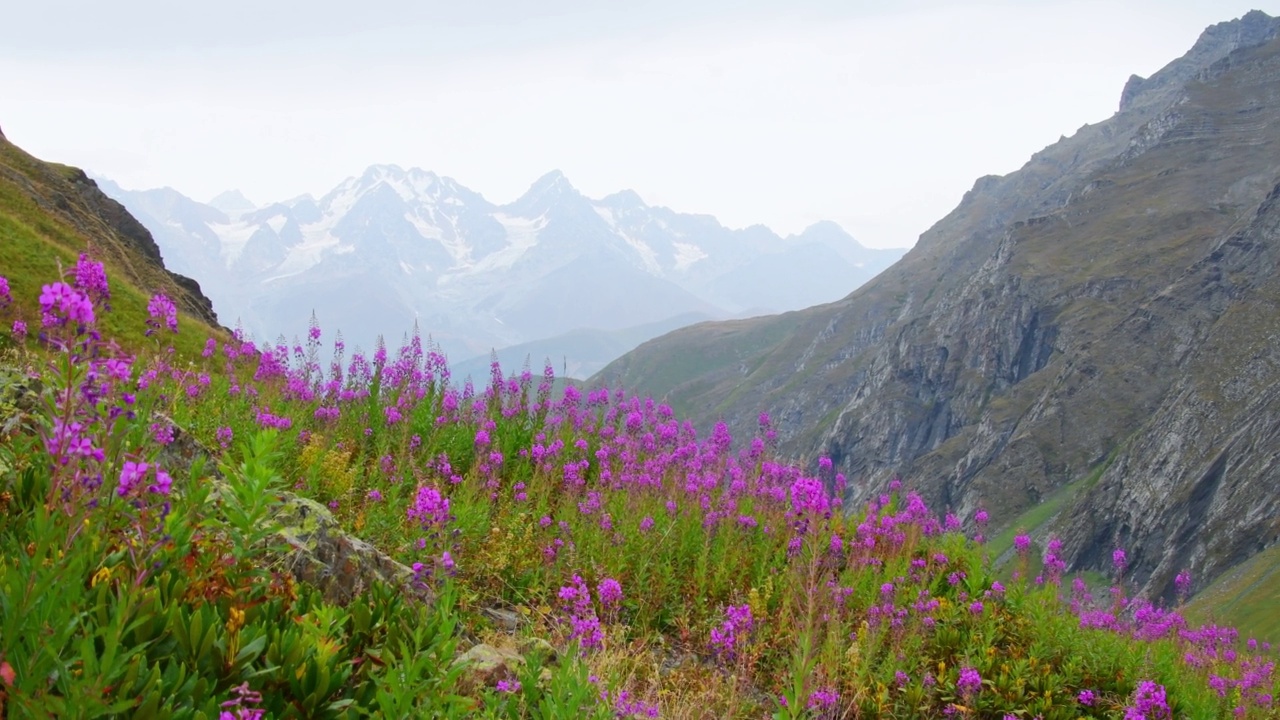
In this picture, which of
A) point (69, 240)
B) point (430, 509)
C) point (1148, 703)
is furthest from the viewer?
point (69, 240)

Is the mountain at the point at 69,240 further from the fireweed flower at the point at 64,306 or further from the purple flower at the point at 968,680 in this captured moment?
the purple flower at the point at 968,680

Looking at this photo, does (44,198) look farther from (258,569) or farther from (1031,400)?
(1031,400)

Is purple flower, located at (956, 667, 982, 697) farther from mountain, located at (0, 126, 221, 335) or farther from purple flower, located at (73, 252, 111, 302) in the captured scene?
mountain, located at (0, 126, 221, 335)

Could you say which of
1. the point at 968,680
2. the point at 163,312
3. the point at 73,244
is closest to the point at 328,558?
the point at 163,312

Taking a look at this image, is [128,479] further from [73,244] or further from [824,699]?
[73,244]

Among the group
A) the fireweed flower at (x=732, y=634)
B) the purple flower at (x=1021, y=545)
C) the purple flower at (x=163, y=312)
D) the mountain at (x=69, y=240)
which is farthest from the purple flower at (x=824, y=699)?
the mountain at (x=69, y=240)

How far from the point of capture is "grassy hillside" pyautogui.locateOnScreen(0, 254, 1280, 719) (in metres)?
3.94

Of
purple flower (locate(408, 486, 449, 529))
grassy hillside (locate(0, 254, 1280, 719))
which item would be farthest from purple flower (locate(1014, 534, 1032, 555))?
purple flower (locate(408, 486, 449, 529))

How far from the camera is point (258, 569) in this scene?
500 cm

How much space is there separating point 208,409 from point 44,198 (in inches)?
1920

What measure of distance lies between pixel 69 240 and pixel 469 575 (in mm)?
45095

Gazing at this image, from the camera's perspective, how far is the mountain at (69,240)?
99.1 ft

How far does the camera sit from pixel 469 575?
8414 millimetres

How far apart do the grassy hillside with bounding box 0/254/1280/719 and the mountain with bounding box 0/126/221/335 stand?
19.2 m
